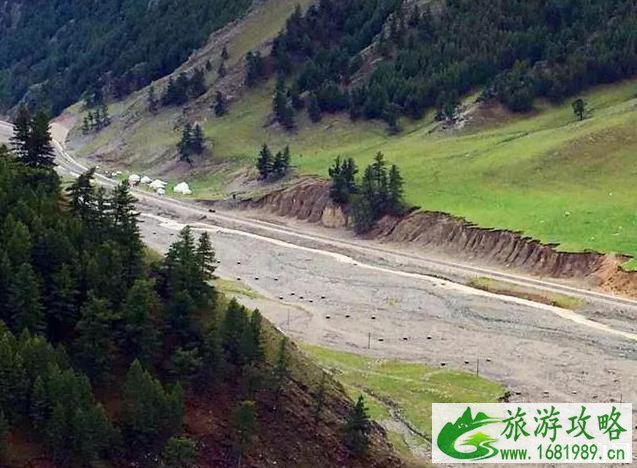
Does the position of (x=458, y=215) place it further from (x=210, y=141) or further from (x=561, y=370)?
(x=210, y=141)

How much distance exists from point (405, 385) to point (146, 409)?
2801 centimetres

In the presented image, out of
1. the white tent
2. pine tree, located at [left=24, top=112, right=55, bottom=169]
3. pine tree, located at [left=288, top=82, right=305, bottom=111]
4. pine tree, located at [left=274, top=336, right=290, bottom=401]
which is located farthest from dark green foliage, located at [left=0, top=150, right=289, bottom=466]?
pine tree, located at [left=288, top=82, right=305, bottom=111]

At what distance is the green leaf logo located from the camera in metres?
50.0

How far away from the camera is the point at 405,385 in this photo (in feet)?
208

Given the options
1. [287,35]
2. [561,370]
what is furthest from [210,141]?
[561,370]

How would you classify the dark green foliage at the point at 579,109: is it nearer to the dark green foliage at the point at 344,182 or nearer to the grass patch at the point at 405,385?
the dark green foliage at the point at 344,182

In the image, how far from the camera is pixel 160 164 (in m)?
174

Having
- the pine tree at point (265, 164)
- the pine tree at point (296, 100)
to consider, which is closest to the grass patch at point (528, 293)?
the pine tree at point (265, 164)

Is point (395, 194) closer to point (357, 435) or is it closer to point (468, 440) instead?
point (468, 440)

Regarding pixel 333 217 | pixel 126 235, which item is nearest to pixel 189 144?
pixel 333 217

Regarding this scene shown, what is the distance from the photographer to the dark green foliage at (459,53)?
14862cm

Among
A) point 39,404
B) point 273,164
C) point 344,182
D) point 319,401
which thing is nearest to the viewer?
point 39,404

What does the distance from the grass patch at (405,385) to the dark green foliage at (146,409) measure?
19784mm

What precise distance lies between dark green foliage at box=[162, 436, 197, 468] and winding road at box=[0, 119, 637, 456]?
29432mm
